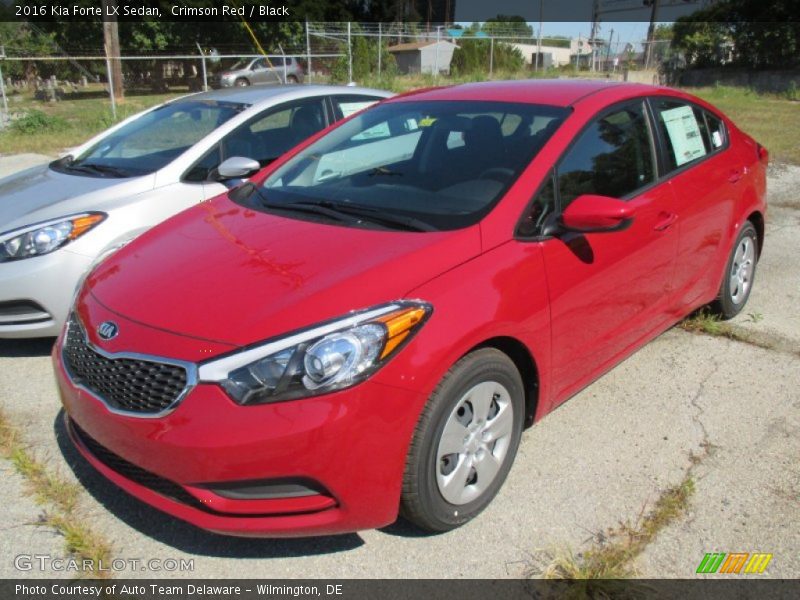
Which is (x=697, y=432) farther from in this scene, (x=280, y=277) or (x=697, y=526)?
(x=280, y=277)

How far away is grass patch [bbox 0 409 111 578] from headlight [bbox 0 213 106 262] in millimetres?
1063

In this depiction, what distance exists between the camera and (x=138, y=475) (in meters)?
2.49

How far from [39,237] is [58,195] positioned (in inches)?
19.7

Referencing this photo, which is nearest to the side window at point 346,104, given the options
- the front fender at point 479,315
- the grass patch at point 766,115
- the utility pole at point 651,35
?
the front fender at point 479,315

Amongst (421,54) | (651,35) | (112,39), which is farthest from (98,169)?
(421,54)

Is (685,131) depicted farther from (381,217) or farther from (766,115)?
(766,115)

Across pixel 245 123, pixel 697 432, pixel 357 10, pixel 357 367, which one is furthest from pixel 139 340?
pixel 357 10

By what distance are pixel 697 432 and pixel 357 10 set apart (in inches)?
2042

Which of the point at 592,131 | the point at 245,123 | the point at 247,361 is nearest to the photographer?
the point at 247,361

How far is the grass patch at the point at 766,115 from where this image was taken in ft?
41.3

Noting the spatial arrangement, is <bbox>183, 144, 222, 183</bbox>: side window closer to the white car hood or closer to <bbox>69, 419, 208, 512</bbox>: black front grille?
the white car hood

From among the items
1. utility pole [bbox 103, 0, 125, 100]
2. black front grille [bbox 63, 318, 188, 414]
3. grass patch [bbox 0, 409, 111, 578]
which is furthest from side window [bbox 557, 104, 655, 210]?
utility pole [bbox 103, 0, 125, 100]

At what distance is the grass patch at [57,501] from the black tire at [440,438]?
1.15 metres

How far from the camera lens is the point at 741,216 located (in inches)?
172
